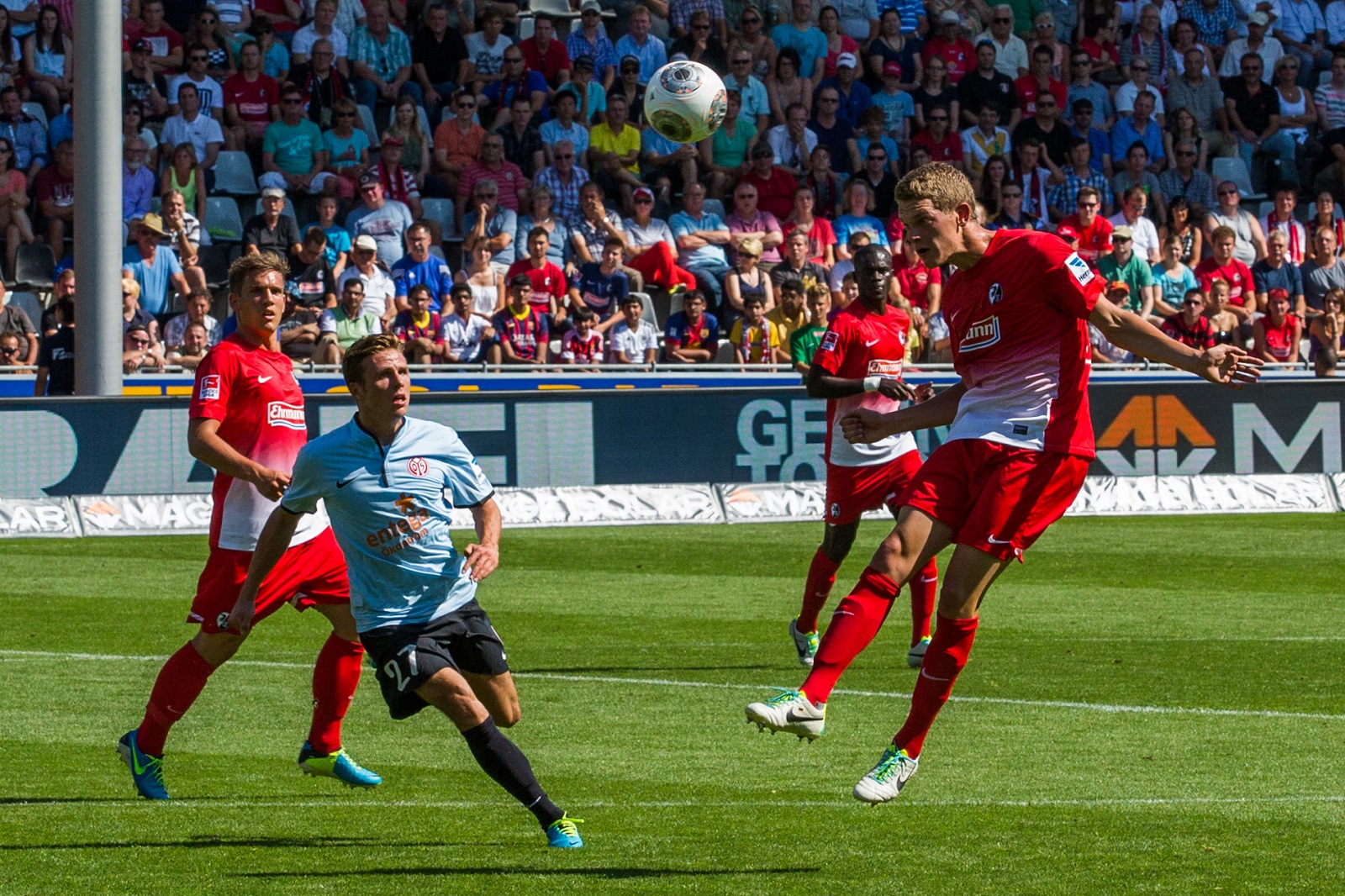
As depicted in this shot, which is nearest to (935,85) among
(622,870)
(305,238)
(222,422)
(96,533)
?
(305,238)

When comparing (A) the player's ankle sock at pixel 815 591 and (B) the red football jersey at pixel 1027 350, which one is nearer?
(B) the red football jersey at pixel 1027 350

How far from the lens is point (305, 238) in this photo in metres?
21.1

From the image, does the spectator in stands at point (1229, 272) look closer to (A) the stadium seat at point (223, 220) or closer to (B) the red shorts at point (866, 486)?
(A) the stadium seat at point (223, 220)

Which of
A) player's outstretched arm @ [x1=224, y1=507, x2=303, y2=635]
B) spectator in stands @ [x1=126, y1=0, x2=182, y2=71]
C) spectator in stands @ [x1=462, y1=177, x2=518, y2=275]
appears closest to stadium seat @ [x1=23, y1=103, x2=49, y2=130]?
spectator in stands @ [x1=126, y1=0, x2=182, y2=71]

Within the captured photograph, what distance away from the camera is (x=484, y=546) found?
21.6 ft

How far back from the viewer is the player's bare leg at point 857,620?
259 inches

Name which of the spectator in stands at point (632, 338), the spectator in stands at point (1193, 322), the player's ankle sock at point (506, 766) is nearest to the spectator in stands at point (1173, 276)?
the spectator in stands at point (1193, 322)

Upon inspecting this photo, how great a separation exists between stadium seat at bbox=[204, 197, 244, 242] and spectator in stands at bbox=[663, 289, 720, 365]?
503 centimetres

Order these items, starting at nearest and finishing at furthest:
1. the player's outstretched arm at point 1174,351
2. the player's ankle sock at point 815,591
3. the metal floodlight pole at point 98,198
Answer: the player's outstretched arm at point 1174,351 < the player's ankle sock at point 815,591 < the metal floodlight pole at point 98,198

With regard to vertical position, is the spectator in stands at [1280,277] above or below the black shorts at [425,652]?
above

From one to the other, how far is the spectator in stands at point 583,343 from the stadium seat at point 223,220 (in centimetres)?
400

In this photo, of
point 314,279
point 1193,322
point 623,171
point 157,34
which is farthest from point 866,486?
point 157,34

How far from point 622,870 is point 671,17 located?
20635 millimetres

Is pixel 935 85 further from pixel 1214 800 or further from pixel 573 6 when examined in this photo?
pixel 1214 800
